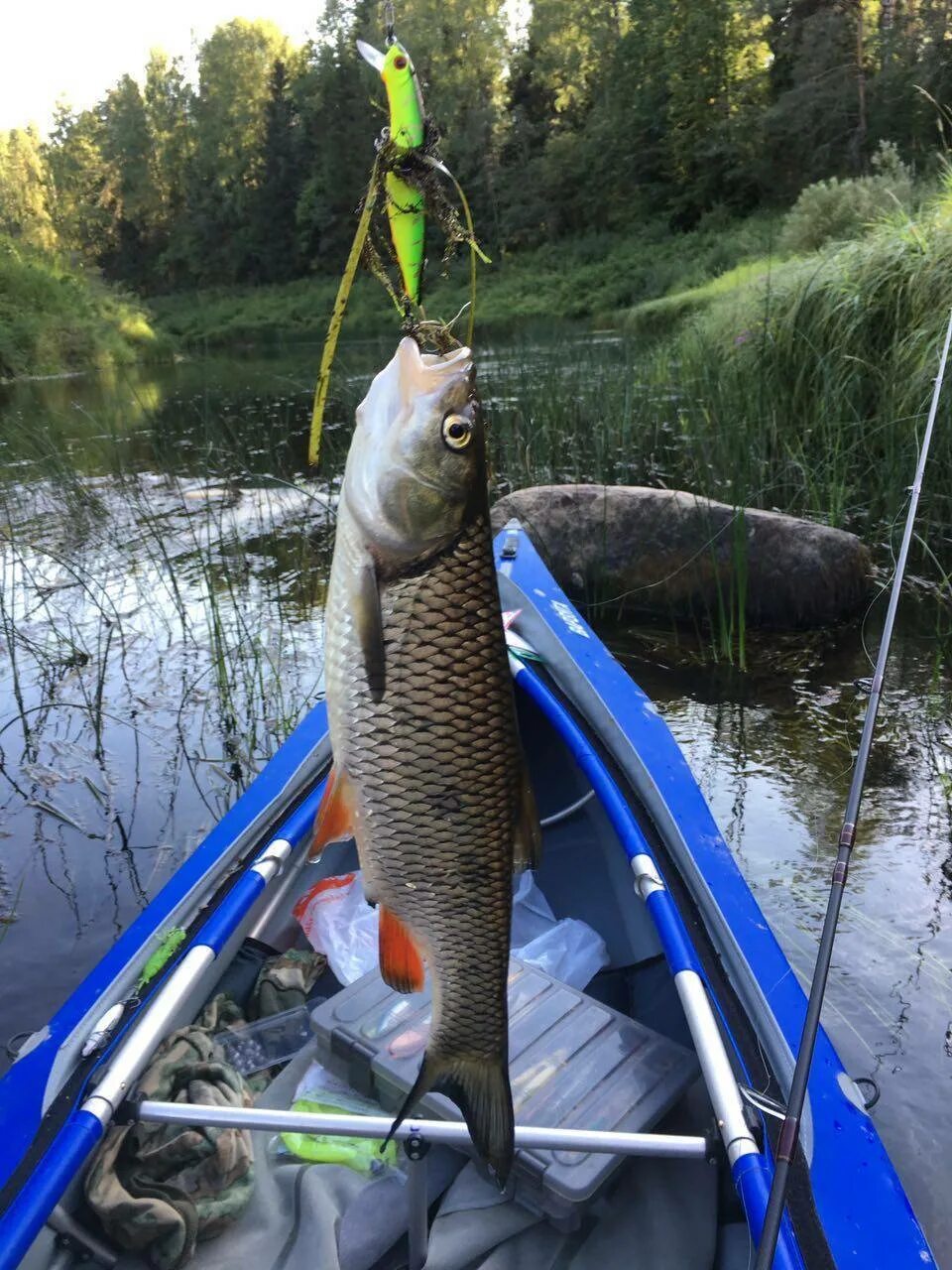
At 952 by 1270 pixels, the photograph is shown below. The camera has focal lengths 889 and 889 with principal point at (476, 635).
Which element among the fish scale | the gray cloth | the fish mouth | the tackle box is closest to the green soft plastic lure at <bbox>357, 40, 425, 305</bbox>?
the fish mouth

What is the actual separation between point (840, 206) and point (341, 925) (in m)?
14.3

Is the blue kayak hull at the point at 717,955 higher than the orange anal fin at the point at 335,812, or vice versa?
the orange anal fin at the point at 335,812

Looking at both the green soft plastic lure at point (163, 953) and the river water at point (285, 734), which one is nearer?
the green soft plastic lure at point (163, 953)

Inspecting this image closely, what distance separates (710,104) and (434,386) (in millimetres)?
41095

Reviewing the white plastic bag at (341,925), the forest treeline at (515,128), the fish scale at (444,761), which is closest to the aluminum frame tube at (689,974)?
the fish scale at (444,761)

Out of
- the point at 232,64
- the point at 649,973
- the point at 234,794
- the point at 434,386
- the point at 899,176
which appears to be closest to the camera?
the point at 434,386

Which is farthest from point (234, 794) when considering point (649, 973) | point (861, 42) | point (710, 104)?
point (710, 104)

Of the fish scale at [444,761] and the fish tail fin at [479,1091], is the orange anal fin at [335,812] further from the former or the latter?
the fish tail fin at [479,1091]

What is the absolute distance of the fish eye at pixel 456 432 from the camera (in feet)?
3.63

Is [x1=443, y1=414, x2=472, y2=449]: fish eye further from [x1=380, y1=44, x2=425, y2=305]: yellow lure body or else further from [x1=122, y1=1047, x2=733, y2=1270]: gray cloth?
[x1=122, y1=1047, x2=733, y2=1270]: gray cloth

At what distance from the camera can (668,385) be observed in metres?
10.2

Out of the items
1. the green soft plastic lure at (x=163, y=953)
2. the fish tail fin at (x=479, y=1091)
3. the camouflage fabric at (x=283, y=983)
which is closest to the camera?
the fish tail fin at (x=479, y=1091)

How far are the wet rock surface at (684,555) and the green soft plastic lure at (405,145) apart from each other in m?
4.57

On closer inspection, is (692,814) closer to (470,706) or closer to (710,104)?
(470,706)
